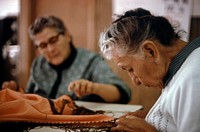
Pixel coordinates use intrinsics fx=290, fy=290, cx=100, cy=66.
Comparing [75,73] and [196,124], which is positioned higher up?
[196,124]

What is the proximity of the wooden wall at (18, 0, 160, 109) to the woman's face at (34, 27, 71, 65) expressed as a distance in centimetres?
57

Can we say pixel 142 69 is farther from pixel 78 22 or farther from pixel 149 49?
pixel 78 22

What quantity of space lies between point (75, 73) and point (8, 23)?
4.78ft

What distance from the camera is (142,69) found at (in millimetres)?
990

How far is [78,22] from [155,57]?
6.14ft

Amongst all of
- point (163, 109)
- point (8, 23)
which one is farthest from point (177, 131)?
point (8, 23)

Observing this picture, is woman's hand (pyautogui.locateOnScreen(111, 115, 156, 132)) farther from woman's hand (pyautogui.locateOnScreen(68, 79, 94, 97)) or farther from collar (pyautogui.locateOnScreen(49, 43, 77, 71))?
collar (pyautogui.locateOnScreen(49, 43, 77, 71))

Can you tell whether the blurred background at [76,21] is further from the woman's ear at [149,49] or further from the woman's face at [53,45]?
the woman's ear at [149,49]

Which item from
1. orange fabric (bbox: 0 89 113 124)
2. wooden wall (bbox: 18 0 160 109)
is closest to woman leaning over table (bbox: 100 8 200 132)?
orange fabric (bbox: 0 89 113 124)

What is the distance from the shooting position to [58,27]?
1.96 meters

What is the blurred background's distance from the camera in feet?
7.79

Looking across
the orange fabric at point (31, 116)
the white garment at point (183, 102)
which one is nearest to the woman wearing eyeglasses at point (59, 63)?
the orange fabric at point (31, 116)

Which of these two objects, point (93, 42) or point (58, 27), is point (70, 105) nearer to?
point (58, 27)

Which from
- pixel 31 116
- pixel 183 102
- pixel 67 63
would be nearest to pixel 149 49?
pixel 183 102
